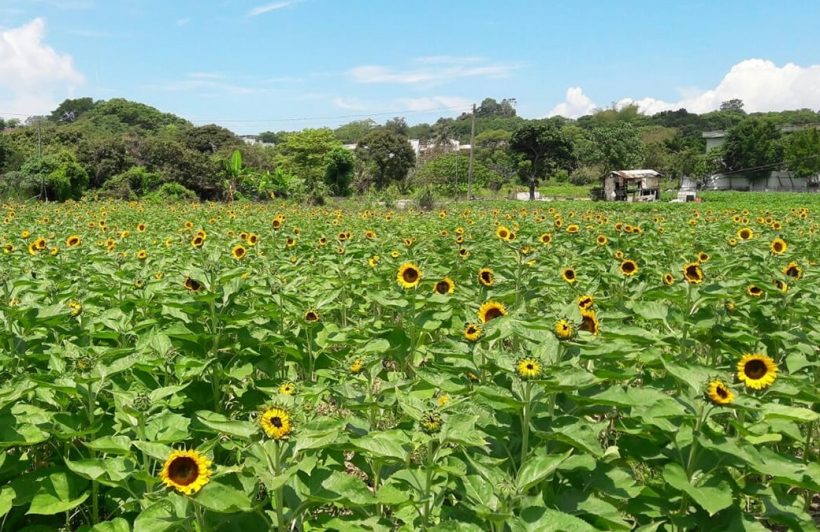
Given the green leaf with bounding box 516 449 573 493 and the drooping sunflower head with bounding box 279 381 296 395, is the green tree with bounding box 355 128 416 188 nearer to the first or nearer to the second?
the drooping sunflower head with bounding box 279 381 296 395

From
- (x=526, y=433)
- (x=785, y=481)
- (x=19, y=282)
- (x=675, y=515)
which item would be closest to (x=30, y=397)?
(x=19, y=282)

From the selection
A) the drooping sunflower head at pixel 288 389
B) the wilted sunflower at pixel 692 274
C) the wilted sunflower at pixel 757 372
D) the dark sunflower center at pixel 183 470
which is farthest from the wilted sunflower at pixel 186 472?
the wilted sunflower at pixel 692 274

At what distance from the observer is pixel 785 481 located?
6.30 feet

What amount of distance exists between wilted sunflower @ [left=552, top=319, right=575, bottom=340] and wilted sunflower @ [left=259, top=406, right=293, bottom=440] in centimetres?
93

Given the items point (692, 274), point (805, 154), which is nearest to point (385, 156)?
point (805, 154)

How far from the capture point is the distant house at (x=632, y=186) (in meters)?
45.3

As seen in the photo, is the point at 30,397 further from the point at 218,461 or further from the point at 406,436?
the point at 406,436

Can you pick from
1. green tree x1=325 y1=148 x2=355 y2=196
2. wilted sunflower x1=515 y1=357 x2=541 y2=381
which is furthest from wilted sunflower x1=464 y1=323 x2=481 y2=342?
green tree x1=325 y1=148 x2=355 y2=196

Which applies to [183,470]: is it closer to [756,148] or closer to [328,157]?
[328,157]

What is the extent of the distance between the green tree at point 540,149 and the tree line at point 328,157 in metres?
0.08

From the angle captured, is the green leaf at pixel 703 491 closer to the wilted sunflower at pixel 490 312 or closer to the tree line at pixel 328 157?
the wilted sunflower at pixel 490 312

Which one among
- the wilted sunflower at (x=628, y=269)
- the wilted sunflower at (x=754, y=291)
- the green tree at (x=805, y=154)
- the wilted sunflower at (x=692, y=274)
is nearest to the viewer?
the wilted sunflower at (x=692, y=274)

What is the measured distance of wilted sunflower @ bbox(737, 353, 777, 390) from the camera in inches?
86.5

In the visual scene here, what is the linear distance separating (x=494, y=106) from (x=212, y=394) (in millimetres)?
147739
